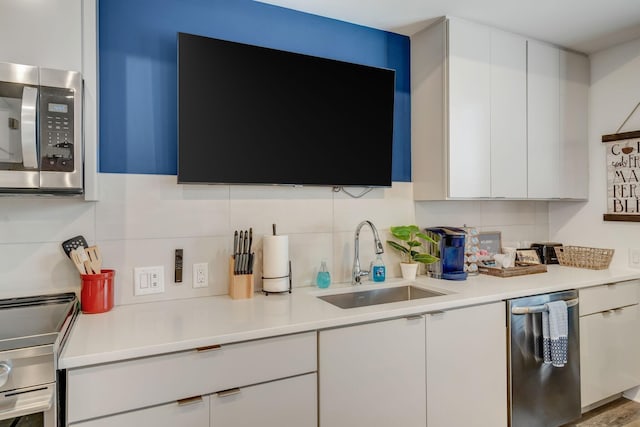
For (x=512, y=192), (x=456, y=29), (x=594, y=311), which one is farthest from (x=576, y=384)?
(x=456, y=29)

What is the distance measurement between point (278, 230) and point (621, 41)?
2.63m

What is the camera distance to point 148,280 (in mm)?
Answer: 1879

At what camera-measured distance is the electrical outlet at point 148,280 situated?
186cm

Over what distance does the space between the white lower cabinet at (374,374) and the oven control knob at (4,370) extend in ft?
3.23

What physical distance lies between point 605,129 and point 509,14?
1.22m

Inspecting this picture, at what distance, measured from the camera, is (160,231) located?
75.3 inches

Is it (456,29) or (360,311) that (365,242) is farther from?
→ (456,29)

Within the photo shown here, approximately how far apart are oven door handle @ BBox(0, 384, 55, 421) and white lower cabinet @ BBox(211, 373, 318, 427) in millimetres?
489

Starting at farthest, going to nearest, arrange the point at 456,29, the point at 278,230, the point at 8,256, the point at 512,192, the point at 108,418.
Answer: the point at 512,192, the point at 456,29, the point at 278,230, the point at 8,256, the point at 108,418

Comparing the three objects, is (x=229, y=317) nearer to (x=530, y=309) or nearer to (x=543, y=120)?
(x=530, y=309)

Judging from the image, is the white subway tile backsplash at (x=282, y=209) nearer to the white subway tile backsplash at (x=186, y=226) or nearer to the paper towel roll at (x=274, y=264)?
the white subway tile backsplash at (x=186, y=226)

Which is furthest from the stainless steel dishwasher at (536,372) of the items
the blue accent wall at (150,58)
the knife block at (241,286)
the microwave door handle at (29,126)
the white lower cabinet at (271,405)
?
the microwave door handle at (29,126)

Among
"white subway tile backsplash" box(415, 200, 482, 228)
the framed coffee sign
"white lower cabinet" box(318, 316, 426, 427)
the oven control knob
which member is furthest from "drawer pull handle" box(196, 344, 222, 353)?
the framed coffee sign

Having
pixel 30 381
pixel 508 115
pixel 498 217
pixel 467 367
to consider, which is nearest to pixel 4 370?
pixel 30 381
